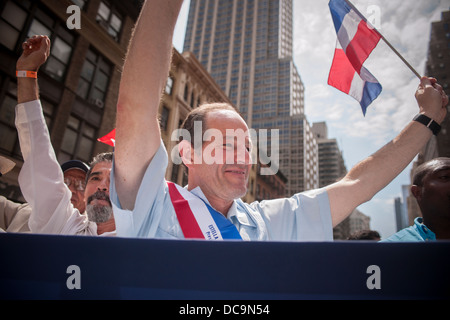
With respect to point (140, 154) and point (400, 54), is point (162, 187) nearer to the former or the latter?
point (140, 154)

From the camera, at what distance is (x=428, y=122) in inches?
59.3

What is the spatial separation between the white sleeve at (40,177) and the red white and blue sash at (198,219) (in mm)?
1097

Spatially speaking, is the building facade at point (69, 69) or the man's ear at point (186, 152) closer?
the man's ear at point (186, 152)

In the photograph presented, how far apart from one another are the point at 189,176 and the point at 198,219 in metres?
0.39

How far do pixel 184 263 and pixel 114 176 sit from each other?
569 millimetres

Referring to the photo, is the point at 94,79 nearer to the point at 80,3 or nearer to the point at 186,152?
the point at 80,3

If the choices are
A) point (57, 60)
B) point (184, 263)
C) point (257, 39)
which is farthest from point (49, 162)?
point (257, 39)

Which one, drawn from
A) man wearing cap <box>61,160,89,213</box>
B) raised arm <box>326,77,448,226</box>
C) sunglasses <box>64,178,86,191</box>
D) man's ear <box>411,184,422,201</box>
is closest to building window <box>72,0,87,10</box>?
man wearing cap <box>61,160,89,213</box>

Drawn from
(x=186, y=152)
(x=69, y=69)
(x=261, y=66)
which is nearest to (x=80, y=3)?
(x=69, y=69)

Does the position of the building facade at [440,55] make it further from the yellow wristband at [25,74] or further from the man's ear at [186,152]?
the yellow wristband at [25,74]

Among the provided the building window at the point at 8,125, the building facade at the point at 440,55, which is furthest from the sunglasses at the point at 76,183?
the building facade at the point at 440,55

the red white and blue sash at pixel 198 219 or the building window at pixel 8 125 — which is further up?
the building window at pixel 8 125

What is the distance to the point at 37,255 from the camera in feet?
2.05

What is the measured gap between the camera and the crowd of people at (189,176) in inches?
37.9
